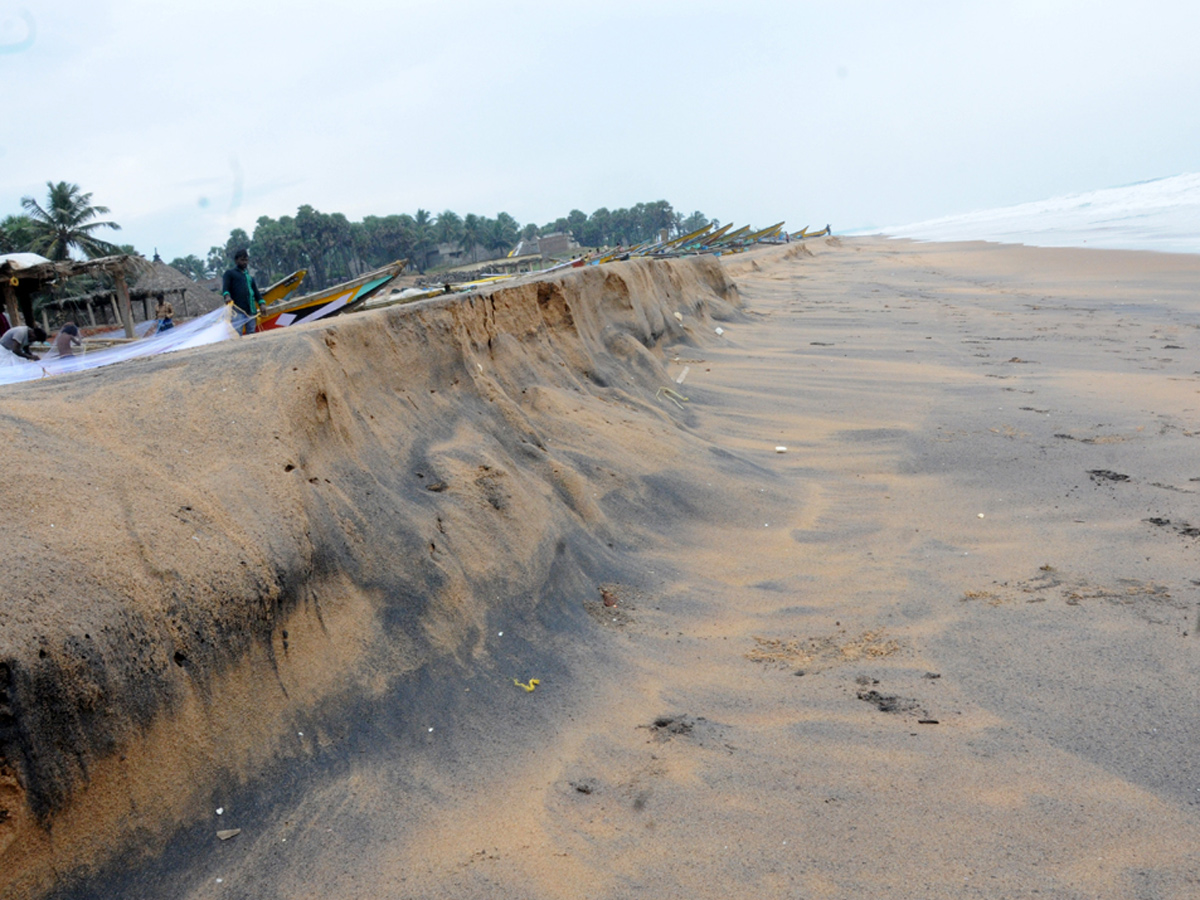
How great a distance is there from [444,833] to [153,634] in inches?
45.1

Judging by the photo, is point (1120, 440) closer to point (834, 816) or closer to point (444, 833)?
point (834, 816)

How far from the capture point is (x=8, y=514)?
2688 millimetres

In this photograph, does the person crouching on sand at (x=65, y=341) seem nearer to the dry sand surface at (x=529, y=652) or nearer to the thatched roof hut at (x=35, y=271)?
the dry sand surface at (x=529, y=652)

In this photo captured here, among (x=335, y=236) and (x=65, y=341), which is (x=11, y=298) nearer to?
(x=65, y=341)

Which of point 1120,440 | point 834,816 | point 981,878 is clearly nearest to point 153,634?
point 834,816

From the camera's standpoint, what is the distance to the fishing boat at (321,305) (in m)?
8.38

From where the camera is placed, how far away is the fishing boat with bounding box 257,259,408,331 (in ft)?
27.5

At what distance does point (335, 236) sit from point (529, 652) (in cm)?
5664

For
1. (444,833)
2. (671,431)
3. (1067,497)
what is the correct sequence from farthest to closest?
(671,431) < (1067,497) < (444,833)

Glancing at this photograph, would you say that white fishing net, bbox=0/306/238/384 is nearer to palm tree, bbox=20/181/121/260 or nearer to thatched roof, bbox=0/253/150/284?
thatched roof, bbox=0/253/150/284

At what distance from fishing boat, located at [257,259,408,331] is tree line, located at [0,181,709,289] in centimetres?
2300

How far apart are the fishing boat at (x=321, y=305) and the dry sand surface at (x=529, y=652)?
289cm

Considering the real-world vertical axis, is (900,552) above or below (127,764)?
below

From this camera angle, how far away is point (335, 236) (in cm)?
5569
